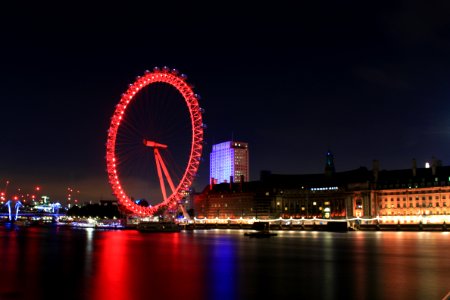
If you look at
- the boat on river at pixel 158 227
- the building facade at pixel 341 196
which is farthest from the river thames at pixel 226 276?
the building facade at pixel 341 196

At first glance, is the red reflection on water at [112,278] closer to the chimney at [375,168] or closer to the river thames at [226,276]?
the river thames at [226,276]

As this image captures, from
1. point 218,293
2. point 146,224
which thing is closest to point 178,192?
point 146,224

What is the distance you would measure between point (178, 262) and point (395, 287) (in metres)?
16.9

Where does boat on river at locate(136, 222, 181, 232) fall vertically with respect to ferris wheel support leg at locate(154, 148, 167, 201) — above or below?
below

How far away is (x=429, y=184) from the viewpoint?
123m

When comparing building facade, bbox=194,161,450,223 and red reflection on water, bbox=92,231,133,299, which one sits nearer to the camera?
red reflection on water, bbox=92,231,133,299

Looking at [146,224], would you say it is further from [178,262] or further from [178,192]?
[178,262]

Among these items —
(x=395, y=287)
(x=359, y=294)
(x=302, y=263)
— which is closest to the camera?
Result: (x=359, y=294)

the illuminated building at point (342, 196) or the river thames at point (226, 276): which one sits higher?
the illuminated building at point (342, 196)

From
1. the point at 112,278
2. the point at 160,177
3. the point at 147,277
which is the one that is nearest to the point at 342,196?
the point at 160,177

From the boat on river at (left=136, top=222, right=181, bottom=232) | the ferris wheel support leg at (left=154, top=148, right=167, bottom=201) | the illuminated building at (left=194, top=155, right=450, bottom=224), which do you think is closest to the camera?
the ferris wheel support leg at (left=154, top=148, right=167, bottom=201)

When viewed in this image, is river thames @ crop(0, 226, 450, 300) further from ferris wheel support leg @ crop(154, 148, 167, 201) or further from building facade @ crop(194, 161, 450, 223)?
building facade @ crop(194, 161, 450, 223)

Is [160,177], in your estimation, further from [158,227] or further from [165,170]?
[158,227]

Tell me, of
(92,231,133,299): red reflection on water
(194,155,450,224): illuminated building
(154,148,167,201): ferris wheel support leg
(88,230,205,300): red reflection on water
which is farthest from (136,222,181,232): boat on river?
(92,231,133,299): red reflection on water
